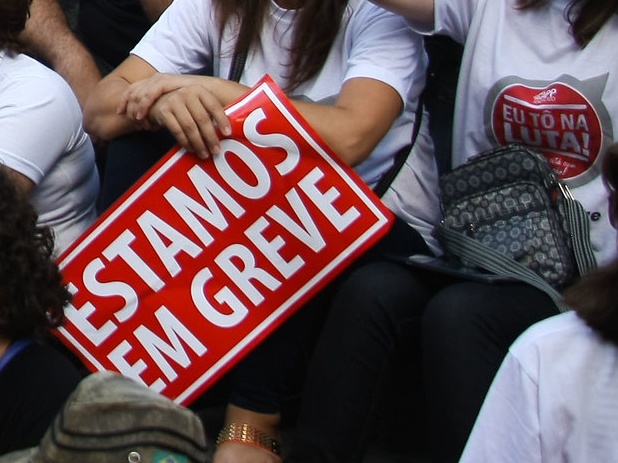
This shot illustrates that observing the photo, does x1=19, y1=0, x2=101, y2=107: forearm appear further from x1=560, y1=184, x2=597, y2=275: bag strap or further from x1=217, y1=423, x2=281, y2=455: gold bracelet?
x1=560, y1=184, x2=597, y2=275: bag strap

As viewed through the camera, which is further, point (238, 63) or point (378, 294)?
point (238, 63)

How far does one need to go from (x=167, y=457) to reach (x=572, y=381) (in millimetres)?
720

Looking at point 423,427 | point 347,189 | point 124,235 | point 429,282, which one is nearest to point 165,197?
point 124,235

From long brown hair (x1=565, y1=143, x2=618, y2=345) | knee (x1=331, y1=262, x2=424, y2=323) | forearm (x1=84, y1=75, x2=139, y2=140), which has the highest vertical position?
long brown hair (x1=565, y1=143, x2=618, y2=345)

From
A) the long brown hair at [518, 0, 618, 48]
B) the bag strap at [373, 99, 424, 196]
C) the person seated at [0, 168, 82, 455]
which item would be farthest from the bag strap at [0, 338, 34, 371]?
the long brown hair at [518, 0, 618, 48]

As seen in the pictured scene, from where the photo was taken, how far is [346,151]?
112 inches

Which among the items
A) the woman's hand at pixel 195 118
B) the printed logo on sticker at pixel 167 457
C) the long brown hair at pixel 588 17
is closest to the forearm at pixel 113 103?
the woman's hand at pixel 195 118

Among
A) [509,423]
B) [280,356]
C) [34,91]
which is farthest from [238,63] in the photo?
[509,423]

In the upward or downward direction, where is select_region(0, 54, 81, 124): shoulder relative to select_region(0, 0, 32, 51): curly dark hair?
downward

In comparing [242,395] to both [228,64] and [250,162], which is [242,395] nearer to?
[250,162]

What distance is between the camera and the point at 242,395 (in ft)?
9.36

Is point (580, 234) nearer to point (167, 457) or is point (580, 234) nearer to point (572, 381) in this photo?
point (572, 381)

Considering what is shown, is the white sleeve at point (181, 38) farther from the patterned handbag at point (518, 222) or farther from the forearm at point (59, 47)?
the patterned handbag at point (518, 222)

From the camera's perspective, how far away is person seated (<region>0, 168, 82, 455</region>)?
215 cm
